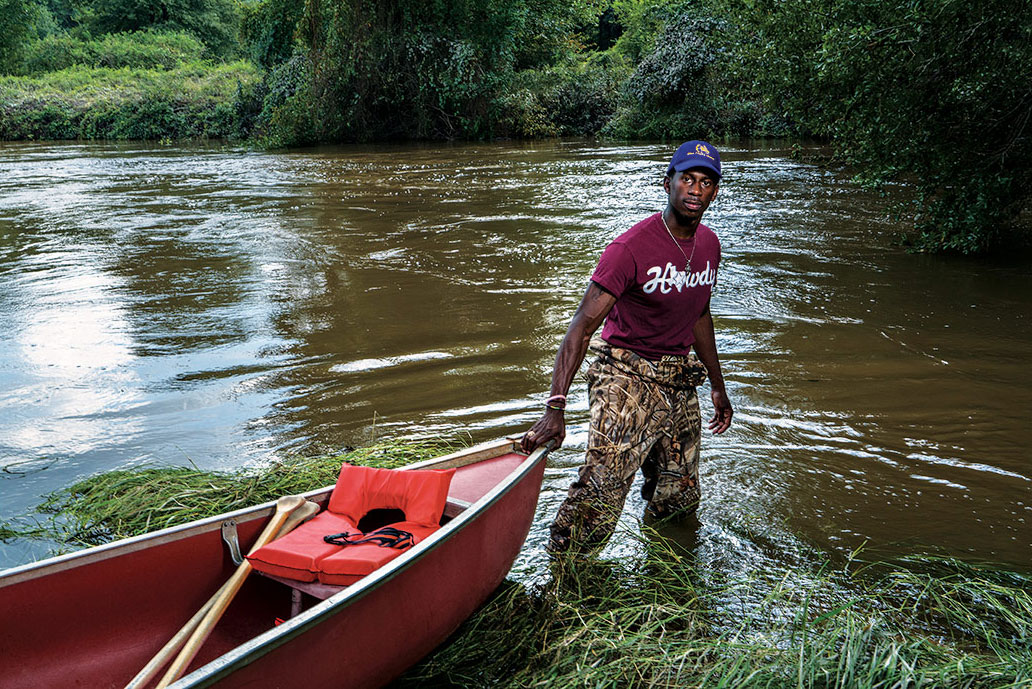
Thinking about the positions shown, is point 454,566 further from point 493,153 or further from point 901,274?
point 493,153

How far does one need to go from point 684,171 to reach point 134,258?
9.99 metres

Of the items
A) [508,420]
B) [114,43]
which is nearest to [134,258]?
[508,420]

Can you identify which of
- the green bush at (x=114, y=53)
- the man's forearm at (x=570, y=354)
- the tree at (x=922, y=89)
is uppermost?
the green bush at (x=114, y=53)

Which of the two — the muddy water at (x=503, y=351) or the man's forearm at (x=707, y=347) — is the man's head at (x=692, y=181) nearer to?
the man's forearm at (x=707, y=347)

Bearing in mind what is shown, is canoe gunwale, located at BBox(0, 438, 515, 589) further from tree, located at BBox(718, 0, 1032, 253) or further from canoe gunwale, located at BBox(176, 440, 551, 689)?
tree, located at BBox(718, 0, 1032, 253)

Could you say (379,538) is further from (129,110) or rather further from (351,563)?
(129,110)

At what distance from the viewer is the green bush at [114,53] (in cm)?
4859

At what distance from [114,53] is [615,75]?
32522 mm

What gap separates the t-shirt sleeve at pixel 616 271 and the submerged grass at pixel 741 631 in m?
1.22

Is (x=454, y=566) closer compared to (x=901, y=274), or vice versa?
(x=454, y=566)

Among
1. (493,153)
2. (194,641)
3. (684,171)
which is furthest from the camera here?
(493,153)

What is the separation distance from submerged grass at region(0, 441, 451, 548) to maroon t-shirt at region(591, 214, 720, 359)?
72.2 inches

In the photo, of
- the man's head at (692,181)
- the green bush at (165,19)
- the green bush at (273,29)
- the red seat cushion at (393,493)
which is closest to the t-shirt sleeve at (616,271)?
the man's head at (692,181)

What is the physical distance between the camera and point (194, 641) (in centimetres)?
312
